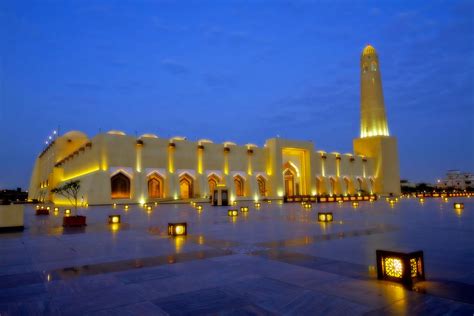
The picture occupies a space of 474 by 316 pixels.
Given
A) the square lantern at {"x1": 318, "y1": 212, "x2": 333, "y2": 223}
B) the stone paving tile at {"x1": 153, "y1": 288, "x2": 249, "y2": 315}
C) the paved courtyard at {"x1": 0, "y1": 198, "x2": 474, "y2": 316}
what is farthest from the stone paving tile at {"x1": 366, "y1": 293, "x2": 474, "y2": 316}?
the square lantern at {"x1": 318, "y1": 212, "x2": 333, "y2": 223}

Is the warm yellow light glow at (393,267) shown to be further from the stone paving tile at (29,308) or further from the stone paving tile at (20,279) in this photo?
the stone paving tile at (20,279)

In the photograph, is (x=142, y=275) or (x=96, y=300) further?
(x=142, y=275)

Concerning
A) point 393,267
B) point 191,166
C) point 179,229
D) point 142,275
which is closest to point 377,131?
point 191,166

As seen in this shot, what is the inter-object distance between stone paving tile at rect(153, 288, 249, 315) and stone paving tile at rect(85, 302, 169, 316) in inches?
2.5

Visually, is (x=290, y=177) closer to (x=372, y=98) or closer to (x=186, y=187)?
(x=186, y=187)

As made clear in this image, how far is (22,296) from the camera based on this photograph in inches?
141

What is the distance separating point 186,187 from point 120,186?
802 centimetres

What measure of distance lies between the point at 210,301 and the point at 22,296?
1.98 meters

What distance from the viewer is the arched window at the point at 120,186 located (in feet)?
113

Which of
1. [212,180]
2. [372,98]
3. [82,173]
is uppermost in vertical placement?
[372,98]

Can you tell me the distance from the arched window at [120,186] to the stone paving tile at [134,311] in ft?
108

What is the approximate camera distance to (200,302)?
327 cm

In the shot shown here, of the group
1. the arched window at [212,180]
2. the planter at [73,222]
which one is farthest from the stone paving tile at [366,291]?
the arched window at [212,180]

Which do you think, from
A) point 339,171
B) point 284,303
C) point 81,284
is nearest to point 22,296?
point 81,284
